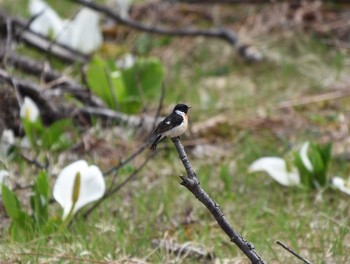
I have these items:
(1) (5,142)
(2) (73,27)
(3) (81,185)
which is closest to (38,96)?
(1) (5,142)

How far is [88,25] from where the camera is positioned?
4.39 meters

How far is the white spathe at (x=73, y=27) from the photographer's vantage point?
423cm

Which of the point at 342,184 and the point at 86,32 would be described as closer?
the point at 342,184

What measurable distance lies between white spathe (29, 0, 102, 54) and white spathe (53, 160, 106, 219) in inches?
64.0

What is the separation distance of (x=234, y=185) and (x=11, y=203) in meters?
1.05

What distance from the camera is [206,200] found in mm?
1841

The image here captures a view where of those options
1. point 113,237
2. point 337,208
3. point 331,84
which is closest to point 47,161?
point 113,237

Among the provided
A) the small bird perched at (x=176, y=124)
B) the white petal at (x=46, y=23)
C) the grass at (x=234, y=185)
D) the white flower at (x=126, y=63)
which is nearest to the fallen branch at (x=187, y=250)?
the grass at (x=234, y=185)

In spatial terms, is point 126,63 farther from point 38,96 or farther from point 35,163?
point 35,163

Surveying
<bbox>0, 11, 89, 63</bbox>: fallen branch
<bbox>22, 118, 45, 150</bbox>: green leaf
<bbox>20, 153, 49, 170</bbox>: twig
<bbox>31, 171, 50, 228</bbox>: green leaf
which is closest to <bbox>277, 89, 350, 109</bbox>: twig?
<bbox>0, 11, 89, 63</bbox>: fallen branch

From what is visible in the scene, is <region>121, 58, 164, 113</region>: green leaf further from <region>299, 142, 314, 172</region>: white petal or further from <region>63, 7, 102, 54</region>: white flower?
<region>299, 142, 314, 172</region>: white petal

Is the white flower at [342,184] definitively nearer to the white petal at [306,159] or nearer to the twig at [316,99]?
the white petal at [306,159]

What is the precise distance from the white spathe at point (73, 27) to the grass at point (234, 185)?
500 millimetres

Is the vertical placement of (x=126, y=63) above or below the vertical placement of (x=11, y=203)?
above
